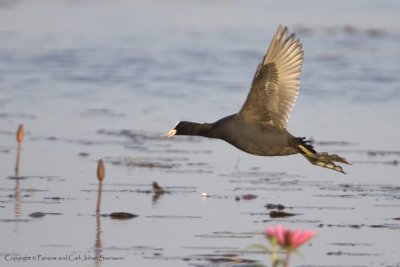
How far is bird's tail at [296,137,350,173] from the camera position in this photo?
9898mm

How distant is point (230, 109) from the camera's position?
16953mm

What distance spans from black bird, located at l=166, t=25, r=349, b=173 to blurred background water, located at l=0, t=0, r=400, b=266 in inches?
24.6

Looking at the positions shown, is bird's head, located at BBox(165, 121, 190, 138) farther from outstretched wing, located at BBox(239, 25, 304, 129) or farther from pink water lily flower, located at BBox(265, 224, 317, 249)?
pink water lily flower, located at BBox(265, 224, 317, 249)

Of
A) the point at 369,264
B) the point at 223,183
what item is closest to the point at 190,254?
the point at 369,264

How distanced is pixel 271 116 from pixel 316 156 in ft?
1.77

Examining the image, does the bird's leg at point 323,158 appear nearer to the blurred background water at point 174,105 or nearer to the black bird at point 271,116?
the black bird at point 271,116

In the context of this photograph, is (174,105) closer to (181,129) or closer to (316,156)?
(181,129)

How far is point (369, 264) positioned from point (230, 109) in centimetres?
885

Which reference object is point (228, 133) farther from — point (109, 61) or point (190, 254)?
point (109, 61)

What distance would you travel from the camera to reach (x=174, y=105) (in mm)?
17406

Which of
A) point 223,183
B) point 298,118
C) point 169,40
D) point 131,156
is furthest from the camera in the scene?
point 169,40

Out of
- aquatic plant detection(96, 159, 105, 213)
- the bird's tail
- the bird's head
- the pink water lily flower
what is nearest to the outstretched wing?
the bird's tail

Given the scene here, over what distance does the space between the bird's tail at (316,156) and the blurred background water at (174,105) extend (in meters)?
0.45

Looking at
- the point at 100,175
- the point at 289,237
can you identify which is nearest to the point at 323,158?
the point at 100,175
